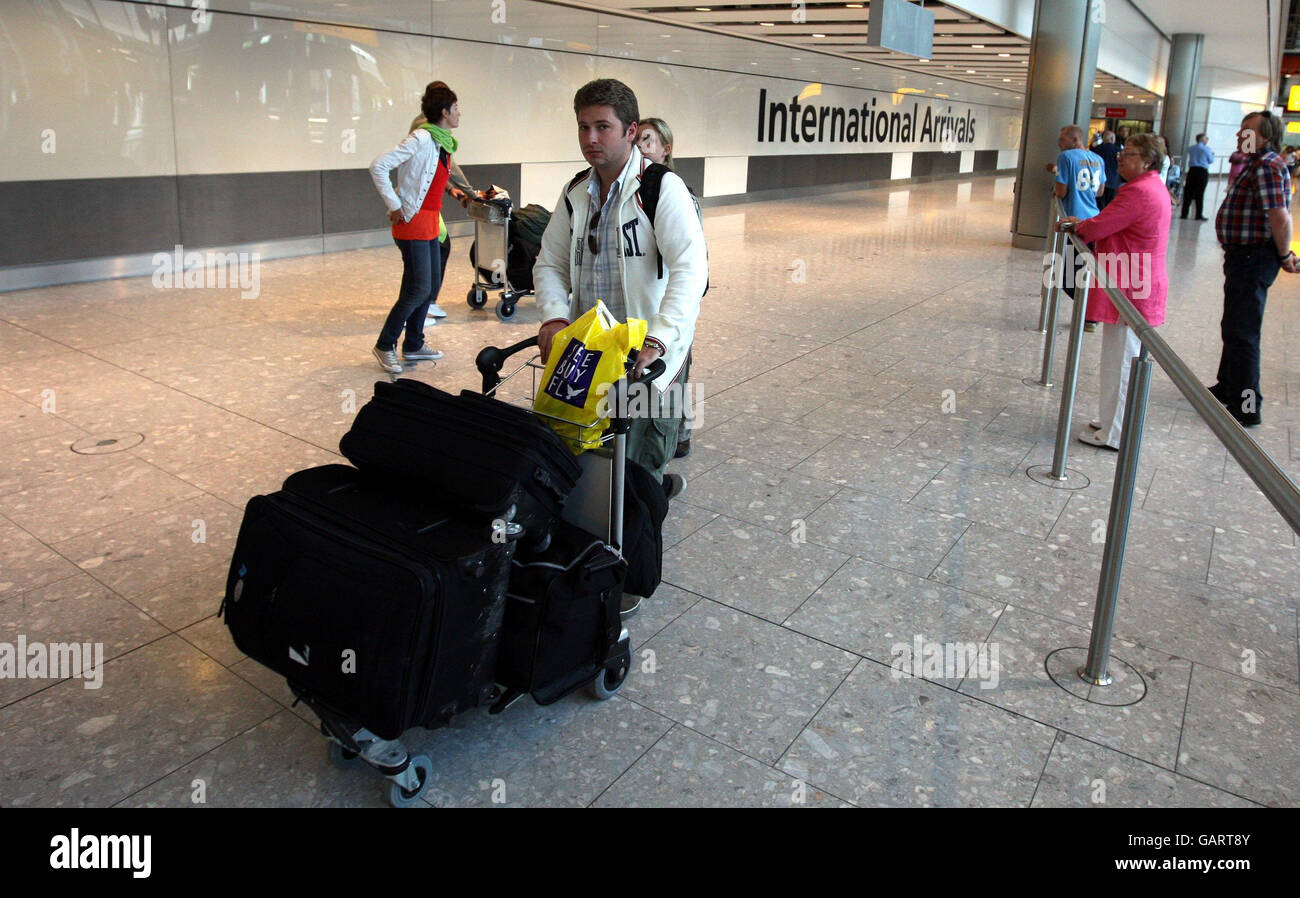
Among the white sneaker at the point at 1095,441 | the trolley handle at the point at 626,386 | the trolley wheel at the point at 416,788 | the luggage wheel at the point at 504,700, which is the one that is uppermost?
the trolley handle at the point at 626,386

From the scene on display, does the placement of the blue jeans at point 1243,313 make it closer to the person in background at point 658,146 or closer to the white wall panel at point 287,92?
the person in background at point 658,146

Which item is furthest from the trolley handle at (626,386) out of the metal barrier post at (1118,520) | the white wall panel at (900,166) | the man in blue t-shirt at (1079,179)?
the white wall panel at (900,166)

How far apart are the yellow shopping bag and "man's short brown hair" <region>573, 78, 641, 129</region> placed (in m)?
0.62

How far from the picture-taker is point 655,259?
124 inches

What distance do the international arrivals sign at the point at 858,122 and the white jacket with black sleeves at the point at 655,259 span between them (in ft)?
58.1

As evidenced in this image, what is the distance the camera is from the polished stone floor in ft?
8.06

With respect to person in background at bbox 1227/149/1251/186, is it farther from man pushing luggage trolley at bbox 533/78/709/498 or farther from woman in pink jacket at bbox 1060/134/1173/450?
man pushing luggage trolley at bbox 533/78/709/498

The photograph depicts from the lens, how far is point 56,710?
8.66 ft

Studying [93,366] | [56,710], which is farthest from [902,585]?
[93,366]

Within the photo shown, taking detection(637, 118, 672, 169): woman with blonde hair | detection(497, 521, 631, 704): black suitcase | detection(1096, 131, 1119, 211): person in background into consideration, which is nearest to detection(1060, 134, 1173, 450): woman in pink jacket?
detection(637, 118, 672, 169): woman with blonde hair

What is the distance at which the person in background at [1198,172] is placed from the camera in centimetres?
1727

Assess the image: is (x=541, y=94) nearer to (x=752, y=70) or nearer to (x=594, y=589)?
(x=752, y=70)

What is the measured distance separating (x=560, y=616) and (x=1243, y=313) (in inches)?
194
